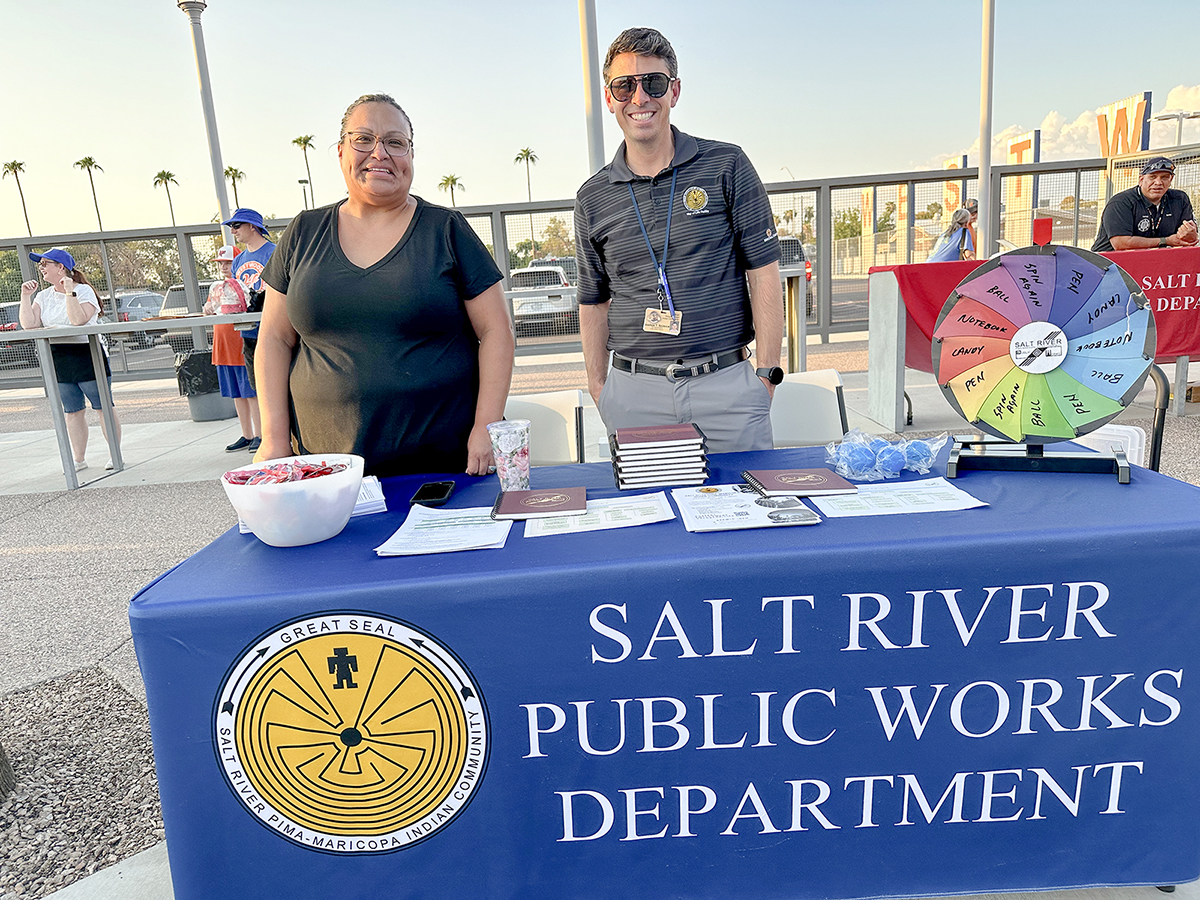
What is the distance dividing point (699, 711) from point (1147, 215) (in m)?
6.18

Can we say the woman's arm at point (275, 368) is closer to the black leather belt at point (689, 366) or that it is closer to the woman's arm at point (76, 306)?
the black leather belt at point (689, 366)

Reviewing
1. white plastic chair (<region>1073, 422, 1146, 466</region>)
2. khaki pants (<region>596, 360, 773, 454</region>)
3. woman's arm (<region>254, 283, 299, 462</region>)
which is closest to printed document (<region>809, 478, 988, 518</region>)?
white plastic chair (<region>1073, 422, 1146, 466</region>)

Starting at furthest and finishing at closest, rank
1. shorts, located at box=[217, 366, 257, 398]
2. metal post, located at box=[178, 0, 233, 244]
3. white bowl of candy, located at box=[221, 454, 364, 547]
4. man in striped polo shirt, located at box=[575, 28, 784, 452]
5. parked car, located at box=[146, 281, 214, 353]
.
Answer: parked car, located at box=[146, 281, 214, 353]
metal post, located at box=[178, 0, 233, 244]
shorts, located at box=[217, 366, 257, 398]
man in striped polo shirt, located at box=[575, 28, 784, 452]
white bowl of candy, located at box=[221, 454, 364, 547]

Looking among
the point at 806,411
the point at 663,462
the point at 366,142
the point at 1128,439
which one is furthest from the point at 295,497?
the point at 806,411

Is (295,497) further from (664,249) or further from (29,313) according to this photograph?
(29,313)

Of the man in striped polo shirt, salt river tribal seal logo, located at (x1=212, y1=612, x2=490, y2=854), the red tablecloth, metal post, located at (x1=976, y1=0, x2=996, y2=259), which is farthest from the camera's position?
metal post, located at (x1=976, y1=0, x2=996, y2=259)

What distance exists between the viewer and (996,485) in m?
1.50

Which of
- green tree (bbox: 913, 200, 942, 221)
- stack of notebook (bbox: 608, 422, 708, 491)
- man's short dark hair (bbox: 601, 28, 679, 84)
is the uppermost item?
Result: green tree (bbox: 913, 200, 942, 221)

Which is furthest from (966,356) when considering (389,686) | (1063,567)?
(389,686)

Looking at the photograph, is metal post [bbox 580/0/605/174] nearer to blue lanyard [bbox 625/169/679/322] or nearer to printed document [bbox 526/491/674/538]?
blue lanyard [bbox 625/169/679/322]

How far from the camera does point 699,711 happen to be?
4.12 ft

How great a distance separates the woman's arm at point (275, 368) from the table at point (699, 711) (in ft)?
2.43

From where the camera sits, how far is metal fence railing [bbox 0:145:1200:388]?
982cm

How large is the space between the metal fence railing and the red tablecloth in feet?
16.0
